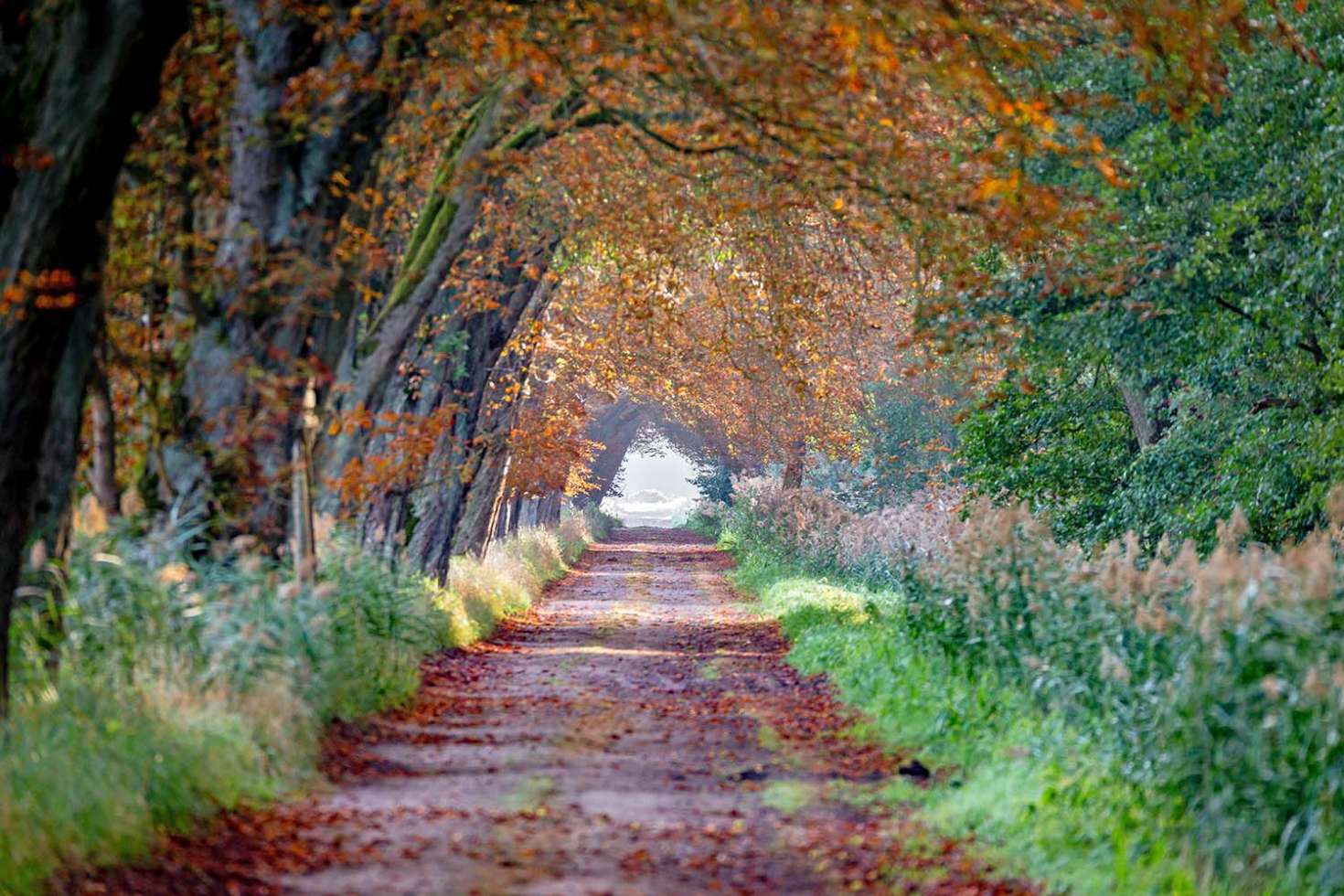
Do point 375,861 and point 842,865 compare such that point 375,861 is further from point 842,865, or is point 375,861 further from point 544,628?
point 544,628

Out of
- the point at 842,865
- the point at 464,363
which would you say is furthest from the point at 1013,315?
the point at 842,865

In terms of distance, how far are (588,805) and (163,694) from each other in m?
2.43

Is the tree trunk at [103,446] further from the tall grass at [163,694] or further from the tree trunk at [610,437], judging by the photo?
the tree trunk at [610,437]

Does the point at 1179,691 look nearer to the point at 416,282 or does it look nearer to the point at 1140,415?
the point at 416,282

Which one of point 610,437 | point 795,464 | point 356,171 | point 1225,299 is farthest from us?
point 610,437

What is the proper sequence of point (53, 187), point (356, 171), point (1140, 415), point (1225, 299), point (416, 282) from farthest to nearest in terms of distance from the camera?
point (1140, 415)
point (1225, 299)
point (416, 282)
point (356, 171)
point (53, 187)

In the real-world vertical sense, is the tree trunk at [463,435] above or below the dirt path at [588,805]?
above

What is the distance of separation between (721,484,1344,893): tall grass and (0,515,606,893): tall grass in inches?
165

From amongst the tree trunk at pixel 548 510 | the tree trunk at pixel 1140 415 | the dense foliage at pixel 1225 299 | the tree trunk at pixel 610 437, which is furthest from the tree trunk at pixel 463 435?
the tree trunk at pixel 610 437

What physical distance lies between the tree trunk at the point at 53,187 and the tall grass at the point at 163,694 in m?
0.67

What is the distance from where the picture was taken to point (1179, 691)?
789cm

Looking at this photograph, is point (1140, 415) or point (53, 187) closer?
point (53, 187)

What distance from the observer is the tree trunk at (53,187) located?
7.74 m

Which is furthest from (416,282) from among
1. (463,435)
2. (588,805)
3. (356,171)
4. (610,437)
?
(610,437)
